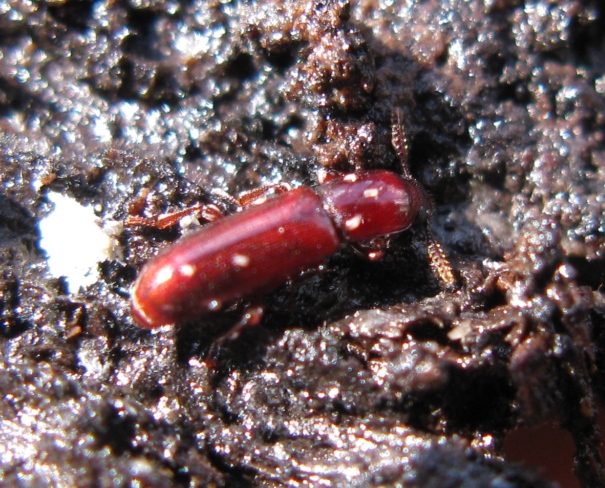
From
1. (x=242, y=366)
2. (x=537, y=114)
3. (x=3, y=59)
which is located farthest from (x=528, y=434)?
(x=3, y=59)

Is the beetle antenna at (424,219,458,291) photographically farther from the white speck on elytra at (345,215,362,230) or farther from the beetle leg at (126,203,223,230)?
the beetle leg at (126,203,223,230)

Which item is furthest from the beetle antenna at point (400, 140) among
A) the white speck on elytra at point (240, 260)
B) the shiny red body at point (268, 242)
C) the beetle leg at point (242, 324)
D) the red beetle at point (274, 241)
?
the beetle leg at point (242, 324)

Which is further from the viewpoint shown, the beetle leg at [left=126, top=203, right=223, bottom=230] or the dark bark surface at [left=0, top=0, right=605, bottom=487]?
the beetle leg at [left=126, top=203, right=223, bottom=230]

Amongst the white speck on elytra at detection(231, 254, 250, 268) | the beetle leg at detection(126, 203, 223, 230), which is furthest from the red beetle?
the beetle leg at detection(126, 203, 223, 230)

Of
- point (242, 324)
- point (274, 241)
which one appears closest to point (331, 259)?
point (274, 241)

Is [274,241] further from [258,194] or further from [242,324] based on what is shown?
[242,324]

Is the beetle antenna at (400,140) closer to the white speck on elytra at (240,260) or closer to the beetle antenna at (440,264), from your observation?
the beetle antenna at (440,264)

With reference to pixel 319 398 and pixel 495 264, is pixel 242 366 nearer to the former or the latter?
pixel 319 398
